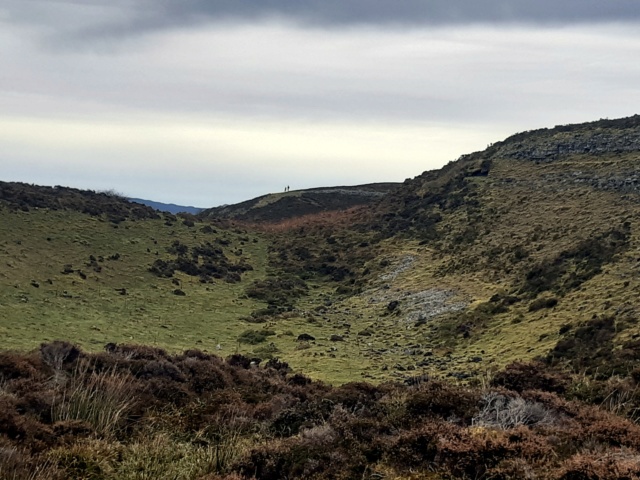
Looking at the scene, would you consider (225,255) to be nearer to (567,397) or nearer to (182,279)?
(182,279)

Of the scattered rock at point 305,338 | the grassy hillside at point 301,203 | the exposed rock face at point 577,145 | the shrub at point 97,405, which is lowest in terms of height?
the scattered rock at point 305,338

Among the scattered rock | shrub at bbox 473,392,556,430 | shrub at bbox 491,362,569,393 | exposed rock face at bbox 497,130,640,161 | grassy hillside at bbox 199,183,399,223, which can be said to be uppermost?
exposed rock face at bbox 497,130,640,161

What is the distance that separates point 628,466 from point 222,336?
1012 inches

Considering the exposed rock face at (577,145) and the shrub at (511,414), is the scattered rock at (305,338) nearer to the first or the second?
the shrub at (511,414)

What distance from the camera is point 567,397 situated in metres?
12.5

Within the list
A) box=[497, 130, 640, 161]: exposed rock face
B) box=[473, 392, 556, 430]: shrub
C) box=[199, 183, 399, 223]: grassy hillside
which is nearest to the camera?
box=[473, 392, 556, 430]: shrub

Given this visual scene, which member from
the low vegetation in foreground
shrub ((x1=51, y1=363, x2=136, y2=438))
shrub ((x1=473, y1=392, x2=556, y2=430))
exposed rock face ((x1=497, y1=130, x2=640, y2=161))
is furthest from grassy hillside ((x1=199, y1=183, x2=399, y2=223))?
shrub ((x1=473, y1=392, x2=556, y2=430))

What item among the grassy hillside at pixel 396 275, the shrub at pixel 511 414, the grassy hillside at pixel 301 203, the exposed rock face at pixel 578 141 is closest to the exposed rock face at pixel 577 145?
the exposed rock face at pixel 578 141

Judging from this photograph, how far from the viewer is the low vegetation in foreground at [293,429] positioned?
24.2 feet

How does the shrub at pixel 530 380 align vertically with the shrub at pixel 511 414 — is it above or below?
below

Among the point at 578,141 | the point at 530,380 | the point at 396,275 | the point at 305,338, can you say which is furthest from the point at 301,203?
the point at 530,380

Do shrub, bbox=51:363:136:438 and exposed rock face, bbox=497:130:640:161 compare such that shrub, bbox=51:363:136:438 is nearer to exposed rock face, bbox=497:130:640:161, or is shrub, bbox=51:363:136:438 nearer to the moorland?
the moorland

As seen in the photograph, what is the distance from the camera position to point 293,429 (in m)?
10.6

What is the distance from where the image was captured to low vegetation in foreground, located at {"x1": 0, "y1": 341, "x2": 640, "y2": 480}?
738 cm
